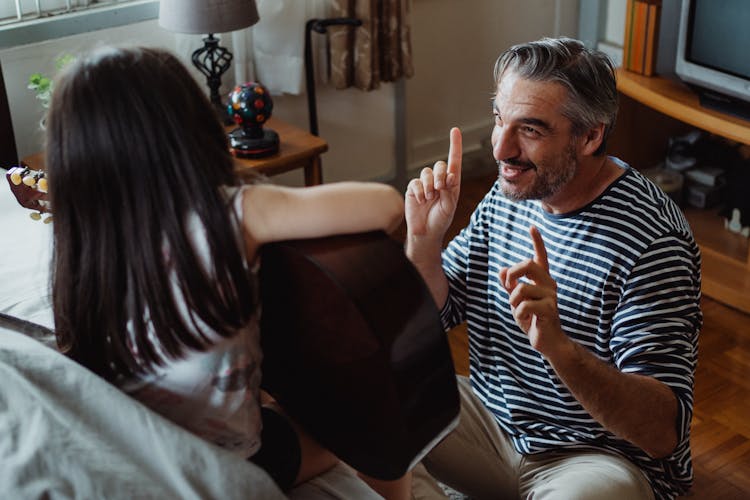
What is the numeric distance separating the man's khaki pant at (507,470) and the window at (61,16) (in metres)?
1.53

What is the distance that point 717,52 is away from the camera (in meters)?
2.84

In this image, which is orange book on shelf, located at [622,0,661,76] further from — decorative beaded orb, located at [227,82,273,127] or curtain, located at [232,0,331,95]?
decorative beaded orb, located at [227,82,273,127]

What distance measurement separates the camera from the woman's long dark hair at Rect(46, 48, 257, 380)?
0.95m

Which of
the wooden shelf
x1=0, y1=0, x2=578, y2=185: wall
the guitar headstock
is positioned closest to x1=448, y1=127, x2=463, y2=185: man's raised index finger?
the guitar headstock

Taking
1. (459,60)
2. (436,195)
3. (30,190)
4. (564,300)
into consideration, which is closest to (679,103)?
(459,60)

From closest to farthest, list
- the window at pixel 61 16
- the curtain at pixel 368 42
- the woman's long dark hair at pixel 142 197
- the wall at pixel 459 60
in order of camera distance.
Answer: the woman's long dark hair at pixel 142 197 < the window at pixel 61 16 < the curtain at pixel 368 42 < the wall at pixel 459 60

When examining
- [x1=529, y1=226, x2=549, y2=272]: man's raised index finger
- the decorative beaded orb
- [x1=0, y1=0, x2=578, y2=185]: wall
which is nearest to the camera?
[x1=529, y1=226, x2=549, y2=272]: man's raised index finger

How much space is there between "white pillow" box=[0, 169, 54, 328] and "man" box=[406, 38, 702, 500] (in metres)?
0.59

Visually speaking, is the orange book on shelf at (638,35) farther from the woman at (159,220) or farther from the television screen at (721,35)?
the woman at (159,220)

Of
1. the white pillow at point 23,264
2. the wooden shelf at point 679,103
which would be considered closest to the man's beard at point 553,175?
the white pillow at point 23,264

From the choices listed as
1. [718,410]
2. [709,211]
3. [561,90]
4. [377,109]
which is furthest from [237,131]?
[709,211]

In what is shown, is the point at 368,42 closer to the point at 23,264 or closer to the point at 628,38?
the point at 628,38

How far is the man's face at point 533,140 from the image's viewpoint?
1604mm

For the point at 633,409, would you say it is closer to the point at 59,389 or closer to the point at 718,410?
the point at 59,389
